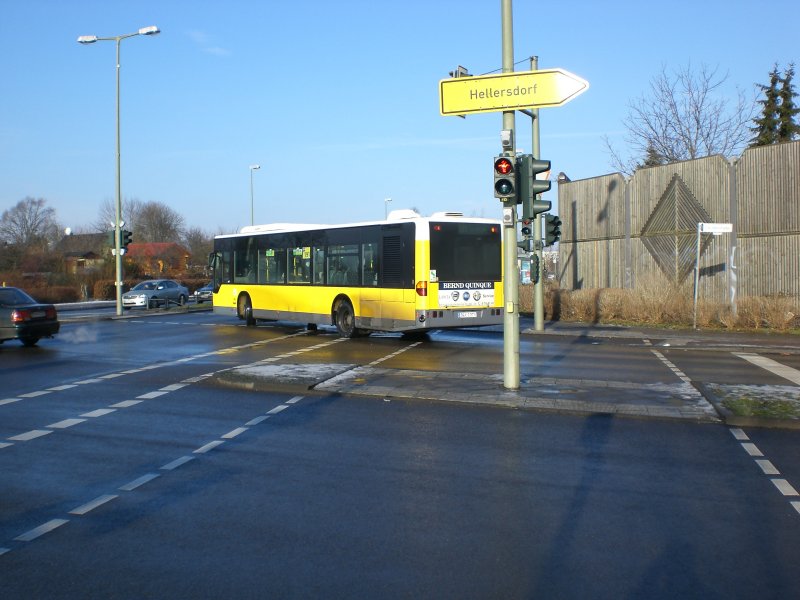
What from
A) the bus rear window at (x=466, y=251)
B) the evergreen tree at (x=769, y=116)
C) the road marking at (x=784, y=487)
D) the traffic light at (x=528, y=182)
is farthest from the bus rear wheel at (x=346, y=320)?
the evergreen tree at (x=769, y=116)

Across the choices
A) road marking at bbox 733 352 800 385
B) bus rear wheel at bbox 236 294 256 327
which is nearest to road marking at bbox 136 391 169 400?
road marking at bbox 733 352 800 385

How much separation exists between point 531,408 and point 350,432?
110 inches

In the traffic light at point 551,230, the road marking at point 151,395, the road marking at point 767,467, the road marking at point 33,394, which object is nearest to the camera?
the road marking at point 767,467

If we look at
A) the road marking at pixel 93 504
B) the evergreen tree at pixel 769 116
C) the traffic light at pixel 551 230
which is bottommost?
the road marking at pixel 93 504

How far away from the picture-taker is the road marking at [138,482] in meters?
7.27

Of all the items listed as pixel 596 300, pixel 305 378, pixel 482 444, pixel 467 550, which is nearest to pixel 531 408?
pixel 482 444

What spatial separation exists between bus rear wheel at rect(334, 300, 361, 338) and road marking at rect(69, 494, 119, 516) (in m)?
15.3

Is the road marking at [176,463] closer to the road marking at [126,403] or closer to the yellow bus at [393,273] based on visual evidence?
the road marking at [126,403]

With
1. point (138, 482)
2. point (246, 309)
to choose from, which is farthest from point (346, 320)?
point (138, 482)

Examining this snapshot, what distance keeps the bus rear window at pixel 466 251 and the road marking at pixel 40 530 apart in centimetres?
1415

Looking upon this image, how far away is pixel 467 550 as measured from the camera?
560 cm

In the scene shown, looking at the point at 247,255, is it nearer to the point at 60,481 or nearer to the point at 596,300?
the point at 596,300

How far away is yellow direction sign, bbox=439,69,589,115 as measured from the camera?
11562 millimetres

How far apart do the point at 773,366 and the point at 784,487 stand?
382 inches
